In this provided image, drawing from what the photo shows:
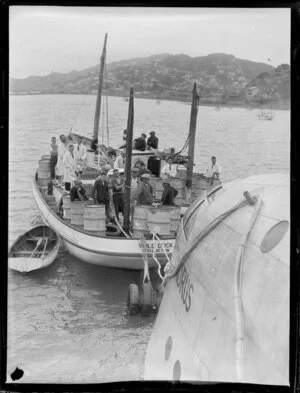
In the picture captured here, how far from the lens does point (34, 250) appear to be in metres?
3.49

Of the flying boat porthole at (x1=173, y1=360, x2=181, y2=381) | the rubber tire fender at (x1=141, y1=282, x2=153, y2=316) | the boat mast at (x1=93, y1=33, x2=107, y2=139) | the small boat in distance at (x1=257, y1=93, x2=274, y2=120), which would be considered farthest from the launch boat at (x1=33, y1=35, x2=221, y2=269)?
the flying boat porthole at (x1=173, y1=360, x2=181, y2=381)

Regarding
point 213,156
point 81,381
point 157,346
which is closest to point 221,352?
point 157,346

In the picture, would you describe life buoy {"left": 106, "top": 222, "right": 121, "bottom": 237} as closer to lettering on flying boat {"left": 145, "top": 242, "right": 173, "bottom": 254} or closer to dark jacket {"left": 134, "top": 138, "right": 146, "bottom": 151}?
lettering on flying boat {"left": 145, "top": 242, "right": 173, "bottom": 254}

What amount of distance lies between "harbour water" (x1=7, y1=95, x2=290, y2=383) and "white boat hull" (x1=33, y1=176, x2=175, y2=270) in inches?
4.4

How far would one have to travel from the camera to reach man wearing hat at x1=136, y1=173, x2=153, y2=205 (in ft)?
12.1

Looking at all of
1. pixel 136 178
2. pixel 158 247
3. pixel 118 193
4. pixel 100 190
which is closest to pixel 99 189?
pixel 100 190

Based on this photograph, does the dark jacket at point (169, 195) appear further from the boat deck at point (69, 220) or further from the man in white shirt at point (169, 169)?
the boat deck at point (69, 220)

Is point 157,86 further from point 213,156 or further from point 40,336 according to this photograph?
point 40,336

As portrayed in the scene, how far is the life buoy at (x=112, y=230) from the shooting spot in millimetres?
3736

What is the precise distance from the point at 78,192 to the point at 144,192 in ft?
1.15

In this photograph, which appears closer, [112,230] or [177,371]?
[177,371]

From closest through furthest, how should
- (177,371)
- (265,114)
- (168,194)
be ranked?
(177,371), (265,114), (168,194)

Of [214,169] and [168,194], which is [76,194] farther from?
[214,169]

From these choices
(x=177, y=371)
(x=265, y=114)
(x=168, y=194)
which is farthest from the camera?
(x=168, y=194)
